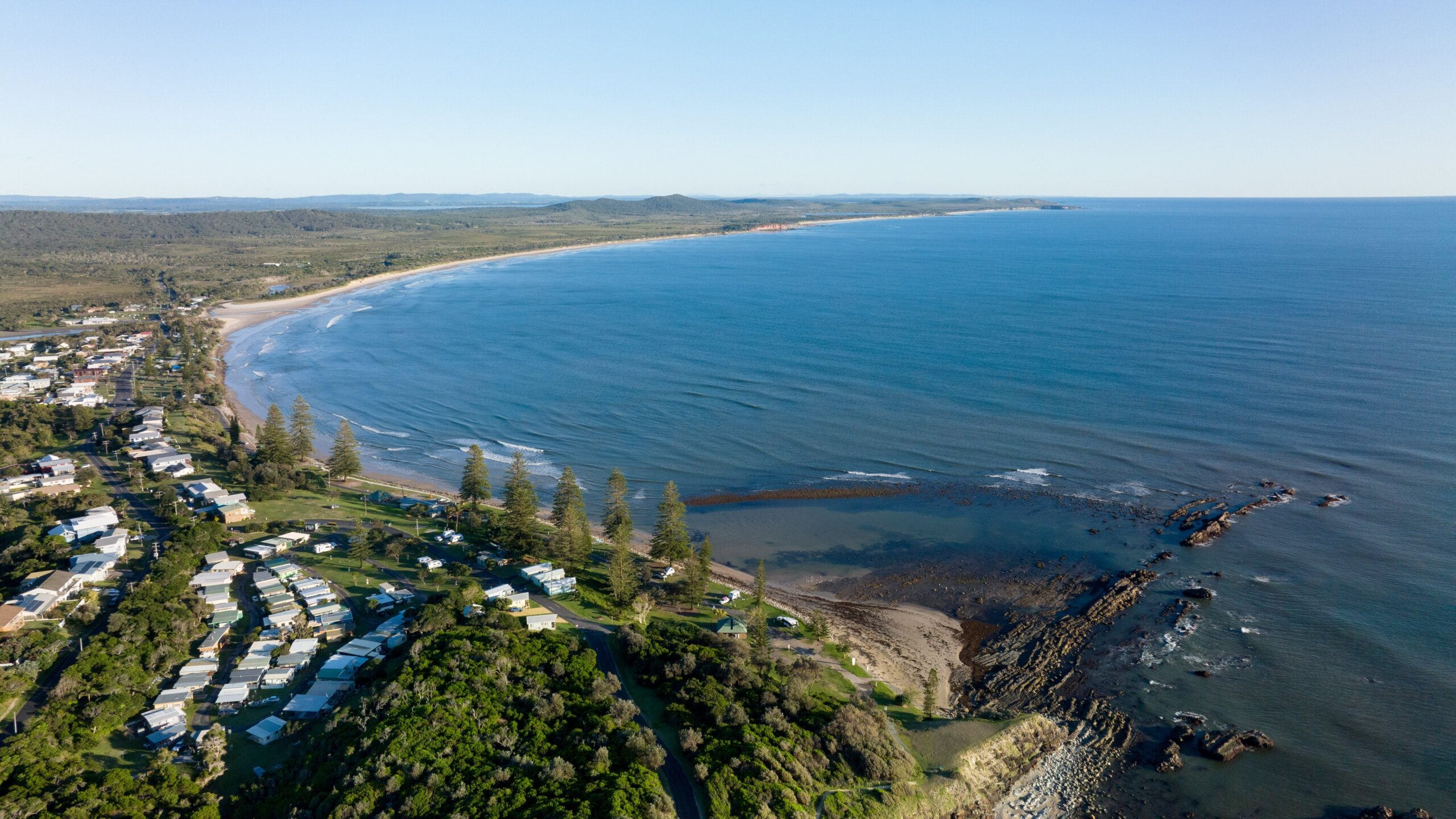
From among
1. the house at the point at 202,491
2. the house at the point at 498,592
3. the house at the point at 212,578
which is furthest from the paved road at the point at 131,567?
the house at the point at 498,592

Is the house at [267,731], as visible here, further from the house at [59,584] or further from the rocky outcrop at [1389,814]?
the rocky outcrop at [1389,814]

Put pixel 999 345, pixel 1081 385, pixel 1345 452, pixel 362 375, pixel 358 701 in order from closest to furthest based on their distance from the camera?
pixel 358 701, pixel 1345 452, pixel 1081 385, pixel 362 375, pixel 999 345

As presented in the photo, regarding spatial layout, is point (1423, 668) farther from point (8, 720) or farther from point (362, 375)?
point (362, 375)

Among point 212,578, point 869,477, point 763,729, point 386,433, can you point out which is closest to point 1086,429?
point 869,477

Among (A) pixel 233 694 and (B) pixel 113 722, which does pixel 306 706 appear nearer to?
(A) pixel 233 694

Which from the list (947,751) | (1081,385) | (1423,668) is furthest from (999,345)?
(947,751)
